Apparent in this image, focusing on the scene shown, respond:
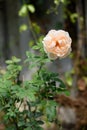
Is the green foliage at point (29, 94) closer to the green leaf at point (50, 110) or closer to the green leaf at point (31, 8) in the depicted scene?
the green leaf at point (50, 110)

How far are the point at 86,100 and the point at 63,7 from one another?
846 mm

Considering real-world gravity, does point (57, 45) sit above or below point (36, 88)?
above

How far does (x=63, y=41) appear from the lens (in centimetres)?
205

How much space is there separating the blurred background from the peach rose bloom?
149 cm

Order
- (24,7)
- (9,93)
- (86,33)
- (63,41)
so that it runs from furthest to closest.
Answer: (86,33) → (24,7) → (9,93) → (63,41)

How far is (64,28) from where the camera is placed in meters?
3.55

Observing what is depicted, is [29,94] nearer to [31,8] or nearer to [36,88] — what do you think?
[36,88]

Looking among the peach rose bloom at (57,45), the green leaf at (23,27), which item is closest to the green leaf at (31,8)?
the green leaf at (23,27)

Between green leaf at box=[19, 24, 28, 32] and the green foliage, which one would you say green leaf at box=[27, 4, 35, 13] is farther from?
the green foliage

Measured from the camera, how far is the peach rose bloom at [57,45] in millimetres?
2029

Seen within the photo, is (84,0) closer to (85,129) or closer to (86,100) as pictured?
(86,100)

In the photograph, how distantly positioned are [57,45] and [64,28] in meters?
1.53

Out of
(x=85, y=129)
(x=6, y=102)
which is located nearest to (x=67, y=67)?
(x=85, y=129)

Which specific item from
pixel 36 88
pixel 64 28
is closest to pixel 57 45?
pixel 36 88
